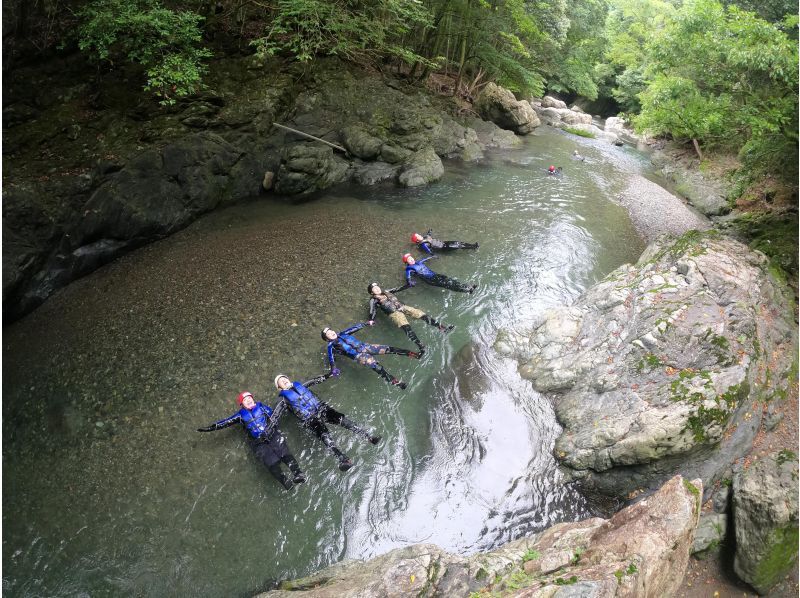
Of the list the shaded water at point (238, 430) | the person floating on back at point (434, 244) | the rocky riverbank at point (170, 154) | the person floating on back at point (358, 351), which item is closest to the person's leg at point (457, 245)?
the person floating on back at point (434, 244)

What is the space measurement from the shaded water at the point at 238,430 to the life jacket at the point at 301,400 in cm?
50

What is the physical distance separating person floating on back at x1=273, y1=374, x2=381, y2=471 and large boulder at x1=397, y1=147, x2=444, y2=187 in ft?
40.7

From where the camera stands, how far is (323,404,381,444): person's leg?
768cm

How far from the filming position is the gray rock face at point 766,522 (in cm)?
537

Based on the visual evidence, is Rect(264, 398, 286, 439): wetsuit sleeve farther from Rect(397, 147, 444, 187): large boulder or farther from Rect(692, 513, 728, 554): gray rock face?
Rect(397, 147, 444, 187): large boulder

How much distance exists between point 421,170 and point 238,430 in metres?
14.1

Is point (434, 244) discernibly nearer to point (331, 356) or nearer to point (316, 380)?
point (331, 356)

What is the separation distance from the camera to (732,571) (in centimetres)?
562

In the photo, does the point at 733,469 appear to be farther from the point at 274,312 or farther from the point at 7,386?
the point at 7,386

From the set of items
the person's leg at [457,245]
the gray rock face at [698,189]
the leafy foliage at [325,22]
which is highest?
the leafy foliage at [325,22]

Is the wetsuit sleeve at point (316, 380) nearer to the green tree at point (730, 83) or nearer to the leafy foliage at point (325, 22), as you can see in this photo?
the leafy foliage at point (325, 22)

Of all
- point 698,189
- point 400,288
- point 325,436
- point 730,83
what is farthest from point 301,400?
point 698,189

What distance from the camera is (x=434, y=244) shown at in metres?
13.1

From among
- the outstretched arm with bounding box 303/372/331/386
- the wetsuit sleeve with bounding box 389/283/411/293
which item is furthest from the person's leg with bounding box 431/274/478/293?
the outstretched arm with bounding box 303/372/331/386
